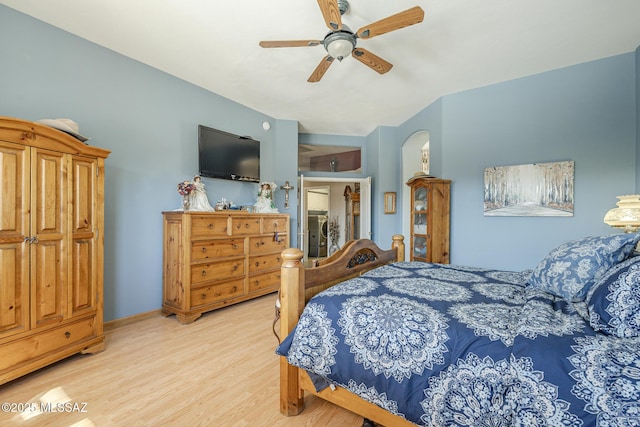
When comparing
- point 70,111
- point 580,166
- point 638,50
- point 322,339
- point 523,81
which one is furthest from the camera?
point 523,81

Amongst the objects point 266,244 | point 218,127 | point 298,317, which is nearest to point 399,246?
point 298,317

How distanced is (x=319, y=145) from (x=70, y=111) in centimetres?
366

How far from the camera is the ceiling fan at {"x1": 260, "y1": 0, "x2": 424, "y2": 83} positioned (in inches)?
67.1

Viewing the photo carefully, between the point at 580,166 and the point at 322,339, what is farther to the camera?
the point at 580,166

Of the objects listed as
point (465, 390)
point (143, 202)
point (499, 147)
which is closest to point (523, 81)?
point (499, 147)

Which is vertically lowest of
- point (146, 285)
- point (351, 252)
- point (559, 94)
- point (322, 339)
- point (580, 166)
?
point (146, 285)

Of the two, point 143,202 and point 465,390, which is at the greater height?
point 143,202

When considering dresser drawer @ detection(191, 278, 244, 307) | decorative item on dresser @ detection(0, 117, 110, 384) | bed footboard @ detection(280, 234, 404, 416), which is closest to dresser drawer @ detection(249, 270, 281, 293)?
dresser drawer @ detection(191, 278, 244, 307)

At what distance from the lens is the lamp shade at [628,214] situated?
2180 mm

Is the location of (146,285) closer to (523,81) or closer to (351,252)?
(351,252)

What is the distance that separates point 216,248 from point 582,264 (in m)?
3.01

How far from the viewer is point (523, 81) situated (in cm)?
314

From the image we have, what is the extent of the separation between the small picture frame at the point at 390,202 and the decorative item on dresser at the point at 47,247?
3.96m

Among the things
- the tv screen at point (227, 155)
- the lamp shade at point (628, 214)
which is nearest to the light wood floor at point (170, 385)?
the tv screen at point (227, 155)
